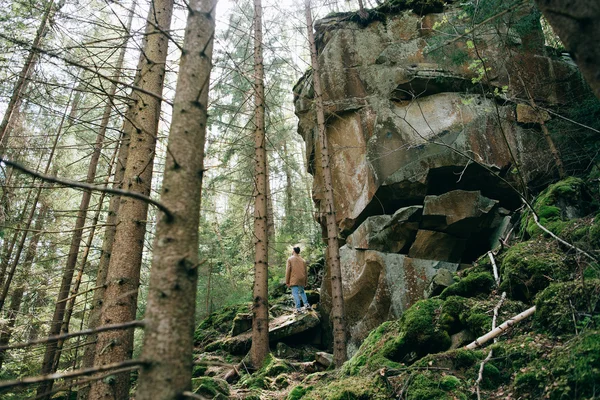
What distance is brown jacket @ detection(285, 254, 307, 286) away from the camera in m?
10.5

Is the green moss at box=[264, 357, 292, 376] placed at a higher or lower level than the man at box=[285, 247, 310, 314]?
lower

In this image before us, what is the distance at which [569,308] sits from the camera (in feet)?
12.4

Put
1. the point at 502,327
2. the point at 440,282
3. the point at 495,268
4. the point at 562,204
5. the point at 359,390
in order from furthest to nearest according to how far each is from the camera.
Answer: the point at 562,204 → the point at 440,282 → the point at 495,268 → the point at 502,327 → the point at 359,390

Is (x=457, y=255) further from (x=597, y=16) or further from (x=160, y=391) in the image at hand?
(x=160, y=391)

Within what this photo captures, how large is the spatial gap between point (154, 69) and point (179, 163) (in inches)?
151

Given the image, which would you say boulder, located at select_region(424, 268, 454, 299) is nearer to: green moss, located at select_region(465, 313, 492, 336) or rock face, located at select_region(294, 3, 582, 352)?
rock face, located at select_region(294, 3, 582, 352)

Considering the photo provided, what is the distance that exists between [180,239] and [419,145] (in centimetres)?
919

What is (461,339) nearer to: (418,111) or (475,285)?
(475,285)

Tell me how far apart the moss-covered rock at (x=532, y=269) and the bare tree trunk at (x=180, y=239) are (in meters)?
4.58

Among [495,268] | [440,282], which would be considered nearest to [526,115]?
[495,268]

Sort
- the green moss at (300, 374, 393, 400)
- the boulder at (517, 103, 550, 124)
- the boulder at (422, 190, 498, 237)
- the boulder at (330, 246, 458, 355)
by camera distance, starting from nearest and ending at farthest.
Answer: the green moss at (300, 374, 393, 400) → the boulder at (330, 246, 458, 355) → the boulder at (422, 190, 498, 237) → the boulder at (517, 103, 550, 124)

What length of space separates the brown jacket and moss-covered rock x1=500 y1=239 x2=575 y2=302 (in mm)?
5835

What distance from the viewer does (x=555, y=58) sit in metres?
11.2

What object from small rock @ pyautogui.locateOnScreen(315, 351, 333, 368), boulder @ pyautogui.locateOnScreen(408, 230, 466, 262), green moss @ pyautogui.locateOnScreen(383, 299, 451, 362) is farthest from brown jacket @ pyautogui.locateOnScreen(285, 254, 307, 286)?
green moss @ pyautogui.locateOnScreen(383, 299, 451, 362)
